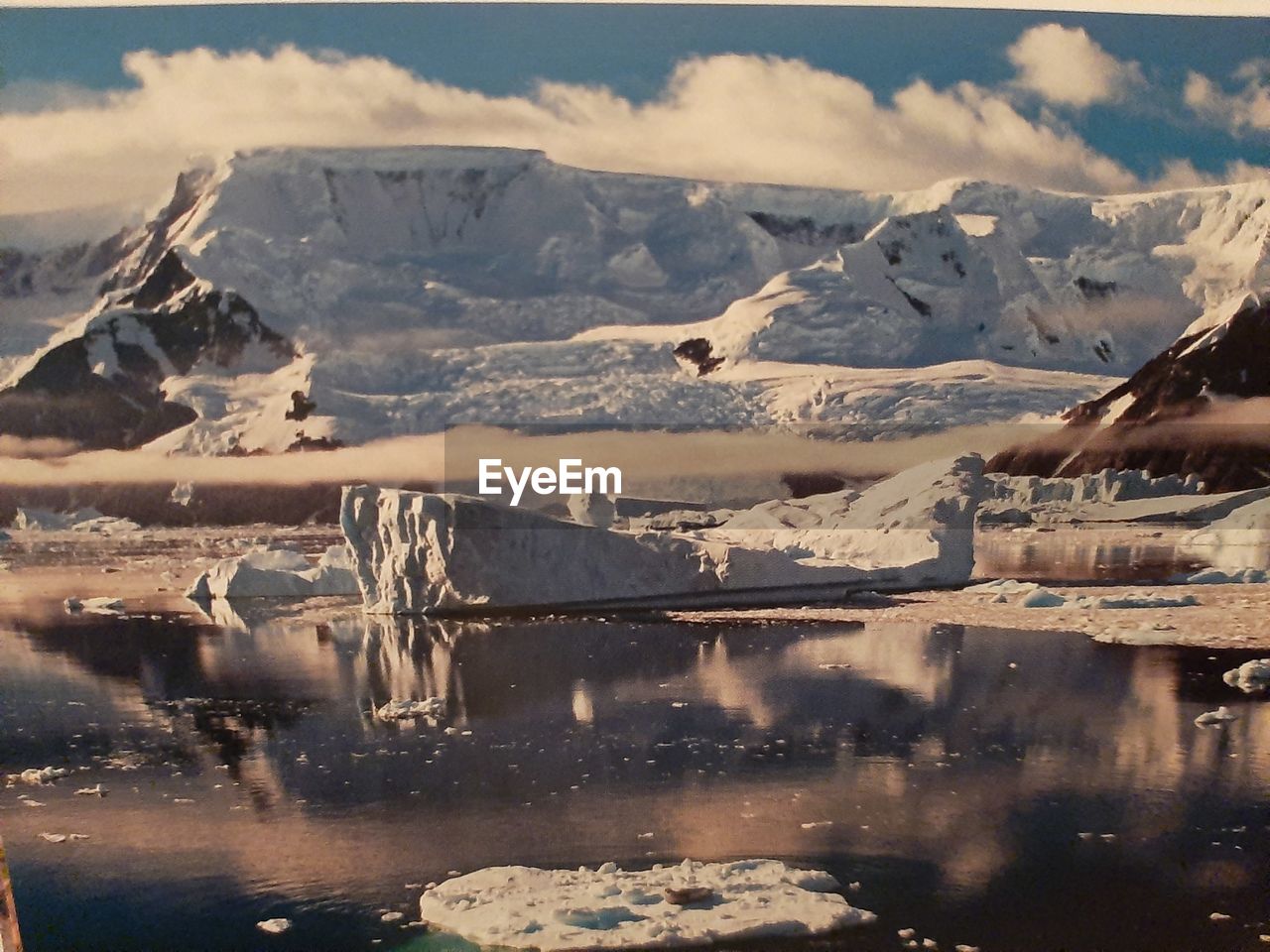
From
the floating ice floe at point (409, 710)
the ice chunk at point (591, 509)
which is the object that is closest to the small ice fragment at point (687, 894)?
the floating ice floe at point (409, 710)

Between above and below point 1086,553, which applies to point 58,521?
above

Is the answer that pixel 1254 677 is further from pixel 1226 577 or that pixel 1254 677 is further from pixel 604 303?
pixel 604 303

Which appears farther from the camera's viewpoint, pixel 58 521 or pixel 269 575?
pixel 269 575

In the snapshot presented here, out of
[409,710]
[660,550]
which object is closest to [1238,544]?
[660,550]

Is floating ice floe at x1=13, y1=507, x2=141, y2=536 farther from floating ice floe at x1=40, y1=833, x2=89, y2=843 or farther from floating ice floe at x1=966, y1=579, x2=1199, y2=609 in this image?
floating ice floe at x1=966, y1=579, x2=1199, y2=609

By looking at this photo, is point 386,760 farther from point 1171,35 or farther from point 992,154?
point 1171,35

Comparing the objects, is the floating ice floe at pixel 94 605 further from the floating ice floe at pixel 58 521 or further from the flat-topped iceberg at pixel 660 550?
the flat-topped iceberg at pixel 660 550

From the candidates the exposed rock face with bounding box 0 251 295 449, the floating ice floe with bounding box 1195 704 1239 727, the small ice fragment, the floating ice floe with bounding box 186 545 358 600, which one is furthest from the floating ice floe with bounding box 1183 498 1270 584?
the exposed rock face with bounding box 0 251 295 449

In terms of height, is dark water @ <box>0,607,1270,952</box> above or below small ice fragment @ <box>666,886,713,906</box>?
above
